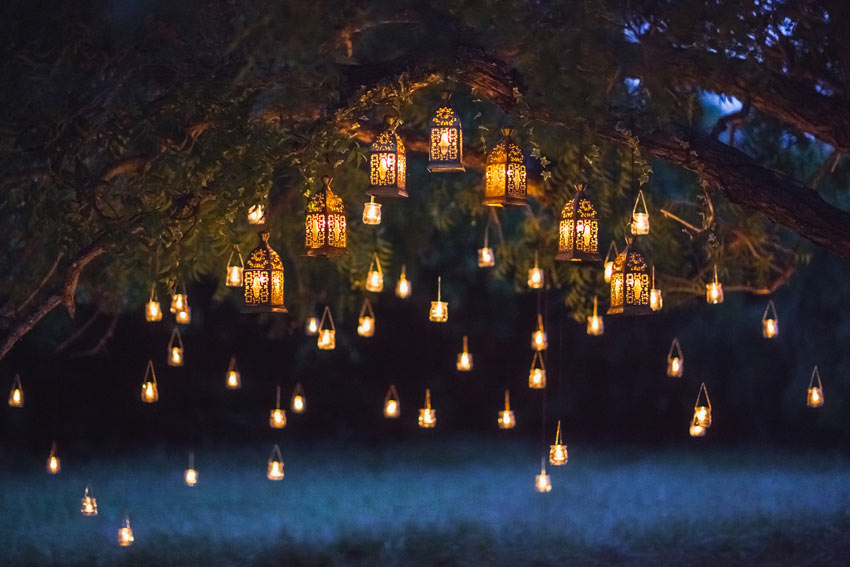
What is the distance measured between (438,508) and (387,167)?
6.78m

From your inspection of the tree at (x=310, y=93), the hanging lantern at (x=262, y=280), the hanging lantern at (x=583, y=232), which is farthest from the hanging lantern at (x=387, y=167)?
the hanging lantern at (x=583, y=232)

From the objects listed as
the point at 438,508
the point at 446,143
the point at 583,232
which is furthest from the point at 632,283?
the point at 438,508

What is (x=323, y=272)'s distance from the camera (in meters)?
9.88

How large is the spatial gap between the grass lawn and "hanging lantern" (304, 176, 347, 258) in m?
5.49

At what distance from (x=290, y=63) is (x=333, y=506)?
23.0 ft

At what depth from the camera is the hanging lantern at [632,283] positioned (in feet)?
16.7

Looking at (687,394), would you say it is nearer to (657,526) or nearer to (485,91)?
(657,526)

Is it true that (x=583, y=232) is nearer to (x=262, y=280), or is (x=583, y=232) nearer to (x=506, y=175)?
(x=506, y=175)

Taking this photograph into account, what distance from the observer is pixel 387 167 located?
16.5 feet

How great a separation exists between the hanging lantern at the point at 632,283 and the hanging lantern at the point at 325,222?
3.87 feet

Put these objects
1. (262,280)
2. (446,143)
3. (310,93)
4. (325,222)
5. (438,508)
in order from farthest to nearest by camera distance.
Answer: (438,508) < (262,280) < (325,222) < (310,93) < (446,143)

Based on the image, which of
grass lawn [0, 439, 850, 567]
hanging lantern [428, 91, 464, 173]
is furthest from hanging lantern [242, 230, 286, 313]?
grass lawn [0, 439, 850, 567]

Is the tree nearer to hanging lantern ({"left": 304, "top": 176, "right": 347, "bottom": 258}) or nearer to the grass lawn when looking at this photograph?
hanging lantern ({"left": 304, "top": 176, "right": 347, "bottom": 258})

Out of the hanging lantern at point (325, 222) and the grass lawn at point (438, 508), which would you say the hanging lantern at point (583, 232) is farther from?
the grass lawn at point (438, 508)
